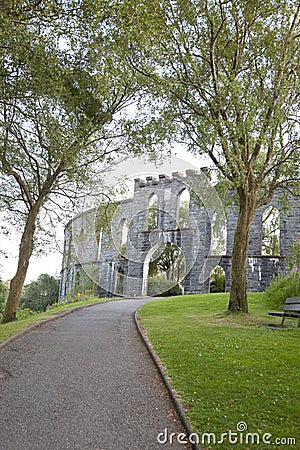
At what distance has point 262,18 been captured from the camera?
12219mm

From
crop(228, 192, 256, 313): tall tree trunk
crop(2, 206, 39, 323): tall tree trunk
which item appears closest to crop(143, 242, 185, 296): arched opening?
crop(2, 206, 39, 323): tall tree trunk

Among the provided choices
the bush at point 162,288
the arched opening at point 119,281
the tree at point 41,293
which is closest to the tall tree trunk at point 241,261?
the bush at point 162,288

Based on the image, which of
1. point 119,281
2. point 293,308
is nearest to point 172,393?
point 293,308

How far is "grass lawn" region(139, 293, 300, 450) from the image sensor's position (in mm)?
3963

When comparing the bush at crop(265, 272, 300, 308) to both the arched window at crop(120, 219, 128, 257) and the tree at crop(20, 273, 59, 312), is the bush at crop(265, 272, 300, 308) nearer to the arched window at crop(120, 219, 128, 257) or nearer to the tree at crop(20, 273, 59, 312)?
the arched window at crop(120, 219, 128, 257)

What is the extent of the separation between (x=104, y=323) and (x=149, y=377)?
5.67 m

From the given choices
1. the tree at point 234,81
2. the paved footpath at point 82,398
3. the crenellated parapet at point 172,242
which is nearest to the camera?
the paved footpath at point 82,398

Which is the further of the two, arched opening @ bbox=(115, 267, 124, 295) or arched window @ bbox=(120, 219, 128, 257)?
arched window @ bbox=(120, 219, 128, 257)

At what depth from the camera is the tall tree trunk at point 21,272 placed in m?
13.5

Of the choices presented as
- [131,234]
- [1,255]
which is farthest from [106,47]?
[131,234]

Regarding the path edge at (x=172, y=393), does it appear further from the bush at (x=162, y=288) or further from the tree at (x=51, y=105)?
the bush at (x=162, y=288)

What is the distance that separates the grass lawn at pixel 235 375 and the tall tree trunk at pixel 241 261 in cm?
158

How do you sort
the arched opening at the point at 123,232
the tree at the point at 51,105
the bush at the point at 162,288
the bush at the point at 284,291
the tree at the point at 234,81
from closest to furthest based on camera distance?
the tree at the point at 51,105
the tree at the point at 234,81
the bush at the point at 284,291
the bush at the point at 162,288
the arched opening at the point at 123,232

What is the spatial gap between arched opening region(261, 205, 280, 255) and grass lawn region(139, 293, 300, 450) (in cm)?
2005
